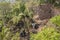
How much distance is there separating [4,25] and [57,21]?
335 centimetres

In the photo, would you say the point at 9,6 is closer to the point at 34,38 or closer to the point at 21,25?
the point at 21,25

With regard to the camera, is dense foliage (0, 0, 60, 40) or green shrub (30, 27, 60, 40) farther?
dense foliage (0, 0, 60, 40)

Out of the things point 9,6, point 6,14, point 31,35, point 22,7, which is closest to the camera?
point 31,35

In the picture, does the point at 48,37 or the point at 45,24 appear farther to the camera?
the point at 45,24

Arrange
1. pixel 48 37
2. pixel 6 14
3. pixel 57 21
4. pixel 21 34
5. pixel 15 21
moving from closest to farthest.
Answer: pixel 48 37
pixel 57 21
pixel 21 34
pixel 15 21
pixel 6 14

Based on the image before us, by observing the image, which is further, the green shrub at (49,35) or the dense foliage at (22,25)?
the dense foliage at (22,25)

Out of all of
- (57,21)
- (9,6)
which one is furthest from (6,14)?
(57,21)

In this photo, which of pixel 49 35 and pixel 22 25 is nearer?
pixel 49 35

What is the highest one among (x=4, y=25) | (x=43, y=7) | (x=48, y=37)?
(x=43, y=7)

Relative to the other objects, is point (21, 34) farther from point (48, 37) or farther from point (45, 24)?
point (48, 37)

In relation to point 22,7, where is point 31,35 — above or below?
below

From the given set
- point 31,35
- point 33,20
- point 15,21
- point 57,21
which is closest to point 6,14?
point 15,21

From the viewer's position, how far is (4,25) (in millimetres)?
9086

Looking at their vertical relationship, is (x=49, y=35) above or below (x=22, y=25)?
above
